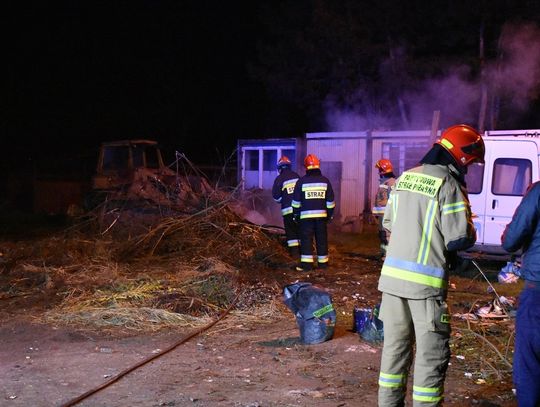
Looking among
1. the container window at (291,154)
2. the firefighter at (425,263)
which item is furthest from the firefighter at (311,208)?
the container window at (291,154)

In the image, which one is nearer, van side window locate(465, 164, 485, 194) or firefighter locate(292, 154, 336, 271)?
firefighter locate(292, 154, 336, 271)

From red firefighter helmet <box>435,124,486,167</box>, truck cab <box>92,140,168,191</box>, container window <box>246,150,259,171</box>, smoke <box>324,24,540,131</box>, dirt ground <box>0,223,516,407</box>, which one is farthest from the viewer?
container window <box>246,150,259,171</box>

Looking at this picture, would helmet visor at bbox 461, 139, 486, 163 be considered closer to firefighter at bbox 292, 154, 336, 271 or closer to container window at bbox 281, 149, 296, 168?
firefighter at bbox 292, 154, 336, 271

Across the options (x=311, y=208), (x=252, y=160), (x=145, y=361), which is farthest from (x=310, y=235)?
(x=252, y=160)

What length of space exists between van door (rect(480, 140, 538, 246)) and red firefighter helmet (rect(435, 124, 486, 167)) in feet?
19.7

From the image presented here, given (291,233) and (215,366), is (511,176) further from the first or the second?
(215,366)

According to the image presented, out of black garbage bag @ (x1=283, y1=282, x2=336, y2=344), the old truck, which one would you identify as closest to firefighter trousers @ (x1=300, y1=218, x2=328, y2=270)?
the old truck

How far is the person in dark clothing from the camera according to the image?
3793 millimetres

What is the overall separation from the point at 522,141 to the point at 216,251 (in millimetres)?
5159

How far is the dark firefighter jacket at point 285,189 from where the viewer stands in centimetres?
1033

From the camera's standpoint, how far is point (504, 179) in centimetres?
955

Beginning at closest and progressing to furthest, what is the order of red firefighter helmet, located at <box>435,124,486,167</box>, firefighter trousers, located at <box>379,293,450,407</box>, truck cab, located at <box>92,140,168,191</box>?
firefighter trousers, located at <box>379,293,450,407</box>
red firefighter helmet, located at <box>435,124,486,167</box>
truck cab, located at <box>92,140,168,191</box>

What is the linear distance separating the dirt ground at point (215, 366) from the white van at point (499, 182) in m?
2.42

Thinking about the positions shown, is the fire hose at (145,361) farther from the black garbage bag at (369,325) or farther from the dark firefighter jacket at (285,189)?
the dark firefighter jacket at (285,189)
